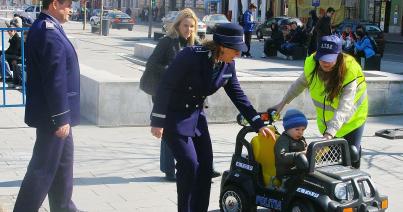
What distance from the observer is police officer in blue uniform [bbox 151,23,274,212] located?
15.5 ft

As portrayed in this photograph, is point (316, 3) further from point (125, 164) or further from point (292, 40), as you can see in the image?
point (125, 164)

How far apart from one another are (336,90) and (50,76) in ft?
7.16

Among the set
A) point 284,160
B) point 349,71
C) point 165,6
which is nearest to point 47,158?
point 284,160

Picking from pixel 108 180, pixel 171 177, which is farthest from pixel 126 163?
pixel 171 177

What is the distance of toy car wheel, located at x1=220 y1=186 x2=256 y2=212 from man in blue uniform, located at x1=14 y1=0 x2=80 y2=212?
142 centimetres

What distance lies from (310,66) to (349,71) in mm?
359

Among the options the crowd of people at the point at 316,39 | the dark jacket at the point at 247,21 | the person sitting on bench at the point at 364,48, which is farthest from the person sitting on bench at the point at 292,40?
the person sitting on bench at the point at 364,48

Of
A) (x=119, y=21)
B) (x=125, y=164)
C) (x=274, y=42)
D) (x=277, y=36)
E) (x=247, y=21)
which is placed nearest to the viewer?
(x=125, y=164)

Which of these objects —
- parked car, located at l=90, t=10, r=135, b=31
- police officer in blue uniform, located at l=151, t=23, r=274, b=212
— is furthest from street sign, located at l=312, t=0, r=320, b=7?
police officer in blue uniform, located at l=151, t=23, r=274, b=212

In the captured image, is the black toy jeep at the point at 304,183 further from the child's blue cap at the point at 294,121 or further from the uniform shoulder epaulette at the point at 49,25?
the uniform shoulder epaulette at the point at 49,25

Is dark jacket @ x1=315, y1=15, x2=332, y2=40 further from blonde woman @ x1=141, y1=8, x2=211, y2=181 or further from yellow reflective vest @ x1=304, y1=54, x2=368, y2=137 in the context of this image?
yellow reflective vest @ x1=304, y1=54, x2=368, y2=137

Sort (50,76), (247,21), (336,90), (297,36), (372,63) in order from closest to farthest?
(50,76) < (336,90) < (372,63) < (247,21) < (297,36)

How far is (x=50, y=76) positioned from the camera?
176 inches

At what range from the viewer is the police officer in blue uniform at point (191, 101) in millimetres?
4738
